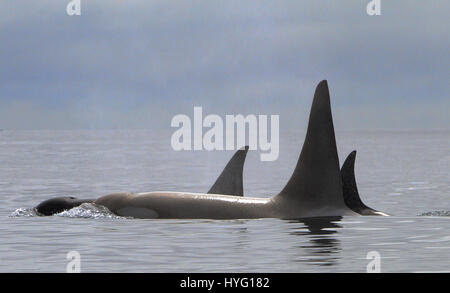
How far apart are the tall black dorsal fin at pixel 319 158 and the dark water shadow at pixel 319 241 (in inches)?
33.6

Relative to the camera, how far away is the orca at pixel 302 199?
3025cm

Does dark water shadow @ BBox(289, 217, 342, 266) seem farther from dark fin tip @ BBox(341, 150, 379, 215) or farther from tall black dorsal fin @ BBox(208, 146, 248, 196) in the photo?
tall black dorsal fin @ BBox(208, 146, 248, 196)

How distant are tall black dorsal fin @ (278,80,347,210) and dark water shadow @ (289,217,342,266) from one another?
2.80ft

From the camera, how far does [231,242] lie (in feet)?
85.1

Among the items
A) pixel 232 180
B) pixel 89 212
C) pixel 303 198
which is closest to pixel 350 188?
pixel 303 198

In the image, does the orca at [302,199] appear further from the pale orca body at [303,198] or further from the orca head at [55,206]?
the orca head at [55,206]

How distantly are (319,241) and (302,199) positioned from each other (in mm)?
4842

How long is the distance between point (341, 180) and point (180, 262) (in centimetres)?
921

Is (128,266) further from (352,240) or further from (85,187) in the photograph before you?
(85,187)

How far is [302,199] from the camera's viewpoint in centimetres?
3089

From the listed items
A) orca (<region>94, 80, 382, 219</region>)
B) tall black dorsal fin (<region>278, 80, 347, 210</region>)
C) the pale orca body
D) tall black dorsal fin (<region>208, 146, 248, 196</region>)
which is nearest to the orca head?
the pale orca body
